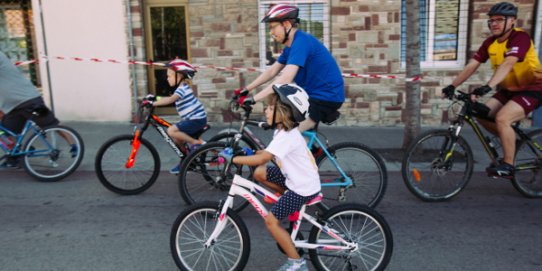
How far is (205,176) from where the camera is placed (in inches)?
190

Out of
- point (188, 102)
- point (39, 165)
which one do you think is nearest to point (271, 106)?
point (188, 102)

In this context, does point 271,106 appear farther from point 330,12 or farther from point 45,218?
point 330,12

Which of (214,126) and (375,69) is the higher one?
(375,69)

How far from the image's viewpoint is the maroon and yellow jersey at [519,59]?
4.87m

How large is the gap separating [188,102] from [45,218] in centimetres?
193

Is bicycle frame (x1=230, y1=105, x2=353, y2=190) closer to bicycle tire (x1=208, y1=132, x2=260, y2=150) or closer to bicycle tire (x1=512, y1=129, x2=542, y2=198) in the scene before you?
bicycle tire (x1=208, y1=132, x2=260, y2=150)

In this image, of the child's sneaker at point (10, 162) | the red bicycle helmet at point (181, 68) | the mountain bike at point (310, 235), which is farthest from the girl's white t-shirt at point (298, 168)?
the child's sneaker at point (10, 162)

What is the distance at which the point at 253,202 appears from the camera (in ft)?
11.1

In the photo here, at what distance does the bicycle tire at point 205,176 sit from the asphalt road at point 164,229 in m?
0.26

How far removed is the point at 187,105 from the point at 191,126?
25cm

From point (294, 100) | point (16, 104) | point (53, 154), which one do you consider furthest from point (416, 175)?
point (16, 104)

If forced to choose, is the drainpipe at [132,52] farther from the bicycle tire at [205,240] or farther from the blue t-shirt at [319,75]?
the bicycle tire at [205,240]

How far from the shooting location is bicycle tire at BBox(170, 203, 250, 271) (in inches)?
130

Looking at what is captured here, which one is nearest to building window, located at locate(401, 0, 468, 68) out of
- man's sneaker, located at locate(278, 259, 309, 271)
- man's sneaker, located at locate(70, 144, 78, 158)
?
man's sneaker, located at locate(70, 144, 78, 158)
